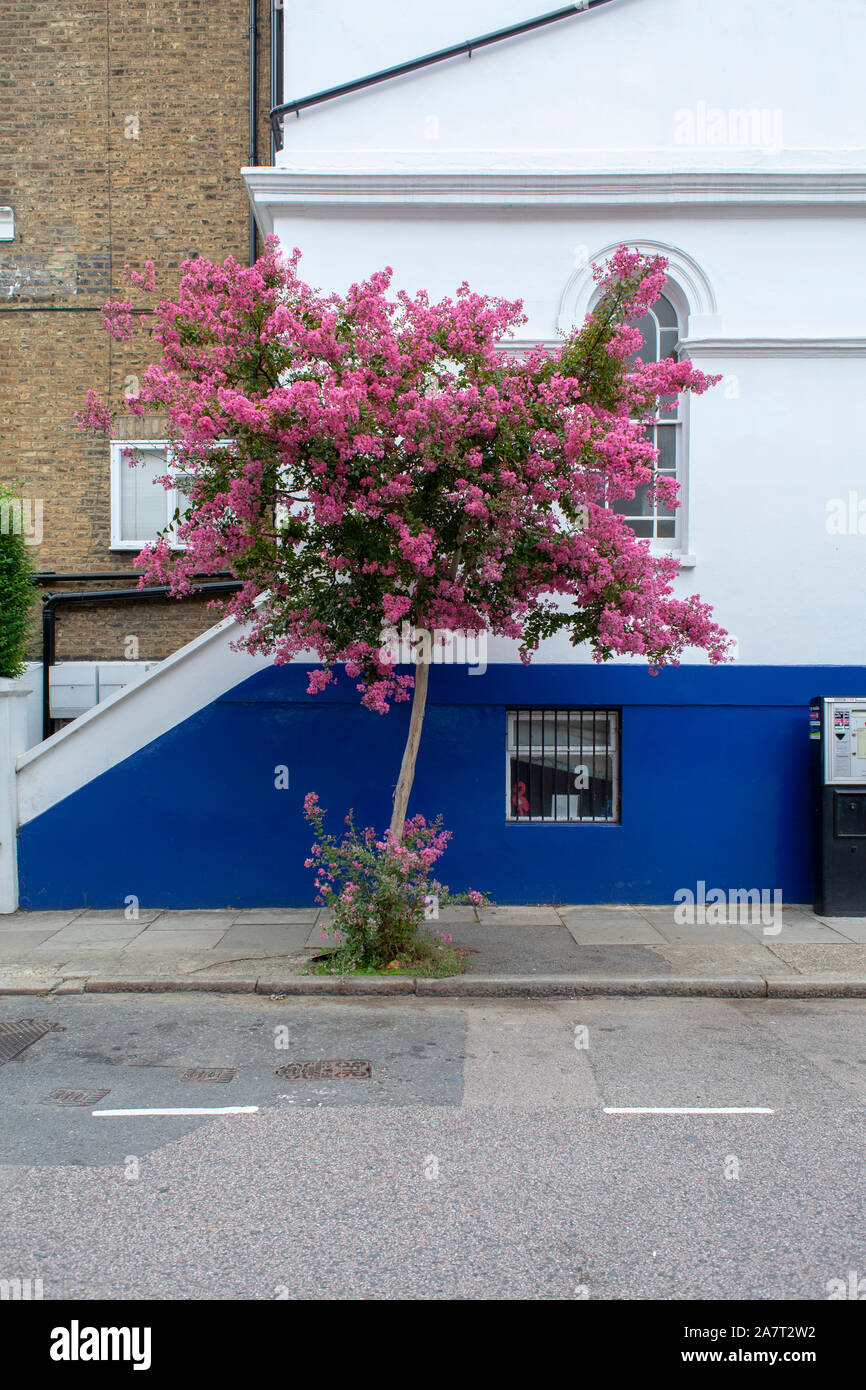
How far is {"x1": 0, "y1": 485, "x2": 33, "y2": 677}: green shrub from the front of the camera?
9852 millimetres

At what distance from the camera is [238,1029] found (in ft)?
22.8

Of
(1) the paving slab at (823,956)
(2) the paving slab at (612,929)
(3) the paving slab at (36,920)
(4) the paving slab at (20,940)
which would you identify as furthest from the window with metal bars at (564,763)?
(4) the paving slab at (20,940)

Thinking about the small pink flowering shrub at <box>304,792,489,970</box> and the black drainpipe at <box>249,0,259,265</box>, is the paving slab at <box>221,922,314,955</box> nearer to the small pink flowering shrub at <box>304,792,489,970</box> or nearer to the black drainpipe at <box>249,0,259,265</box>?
the small pink flowering shrub at <box>304,792,489,970</box>

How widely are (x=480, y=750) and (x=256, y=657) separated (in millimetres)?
2411

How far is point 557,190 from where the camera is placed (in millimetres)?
10203

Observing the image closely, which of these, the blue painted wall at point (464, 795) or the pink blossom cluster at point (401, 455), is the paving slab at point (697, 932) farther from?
the pink blossom cluster at point (401, 455)

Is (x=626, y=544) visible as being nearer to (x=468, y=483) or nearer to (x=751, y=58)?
(x=468, y=483)

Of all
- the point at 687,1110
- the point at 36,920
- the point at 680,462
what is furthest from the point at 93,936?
the point at 680,462

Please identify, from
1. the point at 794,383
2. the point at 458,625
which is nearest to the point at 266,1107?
the point at 458,625

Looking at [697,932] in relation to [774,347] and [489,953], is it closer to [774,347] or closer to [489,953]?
[489,953]

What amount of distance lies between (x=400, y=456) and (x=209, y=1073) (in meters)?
4.23

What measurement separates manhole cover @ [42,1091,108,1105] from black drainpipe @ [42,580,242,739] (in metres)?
7.82

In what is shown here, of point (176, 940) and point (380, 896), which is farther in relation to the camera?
point (176, 940)

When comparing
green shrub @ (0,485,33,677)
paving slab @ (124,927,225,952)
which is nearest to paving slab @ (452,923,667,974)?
paving slab @ (124,927,225,952)
